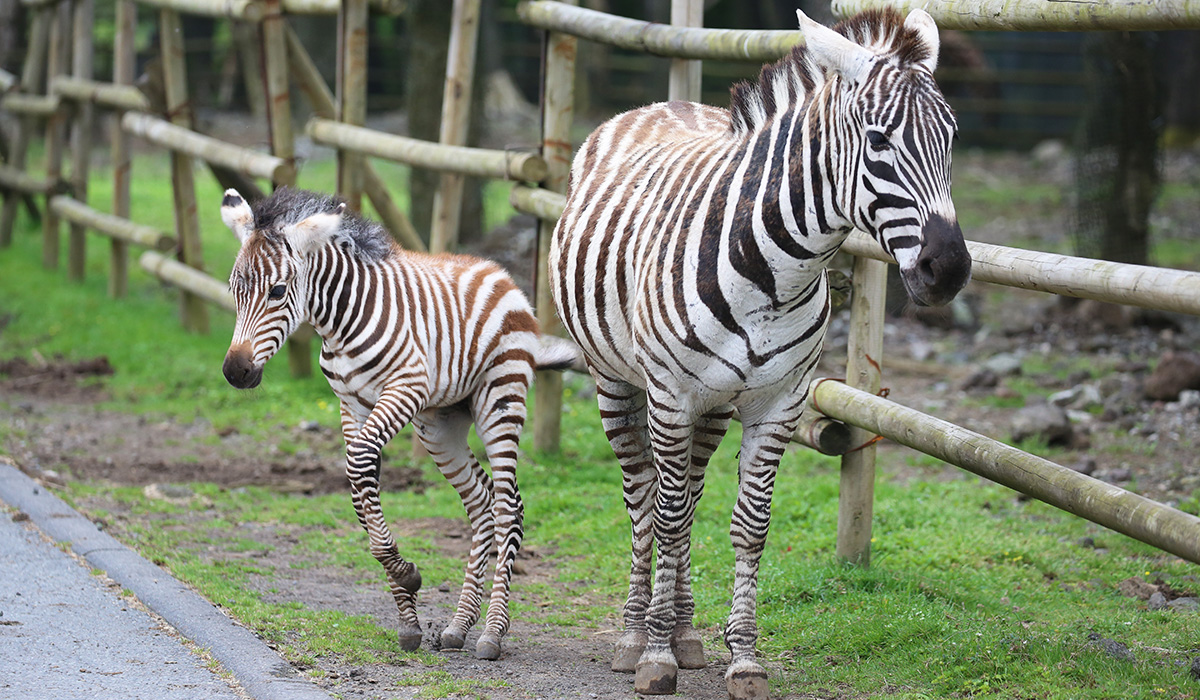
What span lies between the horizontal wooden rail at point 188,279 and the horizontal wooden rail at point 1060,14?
5.68 m

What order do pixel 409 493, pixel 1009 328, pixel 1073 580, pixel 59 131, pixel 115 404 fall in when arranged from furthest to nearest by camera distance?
pixel 59 131 → pixel 1009 328 → pixel 115 404 → pixel 409 493 → pixel 1073 580

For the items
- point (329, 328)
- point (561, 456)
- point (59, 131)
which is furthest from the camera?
point (59, 131)

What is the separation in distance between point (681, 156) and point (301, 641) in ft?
6.86

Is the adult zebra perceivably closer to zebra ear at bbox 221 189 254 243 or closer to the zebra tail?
the zebra tail

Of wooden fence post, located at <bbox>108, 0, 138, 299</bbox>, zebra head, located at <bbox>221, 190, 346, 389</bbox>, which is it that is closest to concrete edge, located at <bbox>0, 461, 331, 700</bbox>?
zebra head, located at <bbox>221, 190, 346, 389</bbox>

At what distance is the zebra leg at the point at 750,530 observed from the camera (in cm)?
365

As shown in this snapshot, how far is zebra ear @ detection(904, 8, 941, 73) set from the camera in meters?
3.20

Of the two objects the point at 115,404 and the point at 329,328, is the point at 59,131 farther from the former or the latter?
the point at 329,328

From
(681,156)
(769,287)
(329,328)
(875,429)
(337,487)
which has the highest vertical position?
(681,156)

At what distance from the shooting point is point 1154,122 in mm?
9789

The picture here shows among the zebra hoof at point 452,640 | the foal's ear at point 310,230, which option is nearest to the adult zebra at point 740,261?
the zebra hoof at point 452,640

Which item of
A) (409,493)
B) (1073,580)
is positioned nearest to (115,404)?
(409,493)

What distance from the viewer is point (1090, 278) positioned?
336cm

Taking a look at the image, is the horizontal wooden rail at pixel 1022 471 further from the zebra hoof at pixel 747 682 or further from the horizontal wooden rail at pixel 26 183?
the horizontal wooden rail at pixel 26 183
